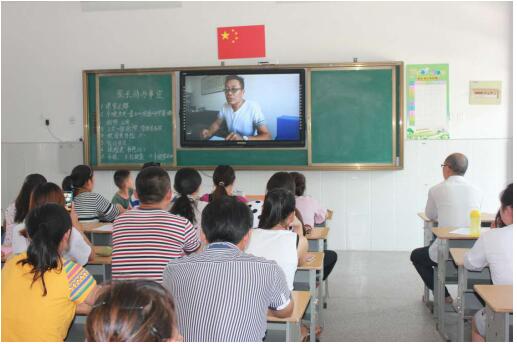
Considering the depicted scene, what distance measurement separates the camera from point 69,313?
2.15 m

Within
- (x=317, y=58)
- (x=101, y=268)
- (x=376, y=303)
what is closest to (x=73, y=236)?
(x=101, y=268)

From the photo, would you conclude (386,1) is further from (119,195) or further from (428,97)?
(119,195)

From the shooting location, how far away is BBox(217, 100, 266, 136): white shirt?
674cm

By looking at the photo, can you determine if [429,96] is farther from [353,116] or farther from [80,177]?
[80,177]

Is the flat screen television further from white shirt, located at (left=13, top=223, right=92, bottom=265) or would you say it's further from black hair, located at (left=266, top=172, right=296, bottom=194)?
white shirt, located at (left=13, top=223, right=92, bottom=265)

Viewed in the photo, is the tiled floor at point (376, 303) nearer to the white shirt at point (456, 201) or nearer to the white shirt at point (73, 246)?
the white shirt at point (456, 201)

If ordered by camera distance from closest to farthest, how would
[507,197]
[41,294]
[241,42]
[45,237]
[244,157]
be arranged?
[41,294] < [45,237] < [507,197] < [241,42] < [244,157]

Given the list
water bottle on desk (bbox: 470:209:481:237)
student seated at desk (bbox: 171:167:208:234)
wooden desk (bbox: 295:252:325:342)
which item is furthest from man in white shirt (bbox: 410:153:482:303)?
student seated at desk (bbox: 171:167:208:234)

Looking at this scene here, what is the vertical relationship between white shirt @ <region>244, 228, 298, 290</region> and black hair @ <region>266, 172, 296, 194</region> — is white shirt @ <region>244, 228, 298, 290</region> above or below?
below

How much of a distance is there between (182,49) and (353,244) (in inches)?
122

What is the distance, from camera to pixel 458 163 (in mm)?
4590

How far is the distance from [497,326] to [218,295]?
52.2 inches

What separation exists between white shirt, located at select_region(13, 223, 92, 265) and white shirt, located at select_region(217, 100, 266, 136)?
366cm

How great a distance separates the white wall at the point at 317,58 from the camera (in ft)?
21.5
